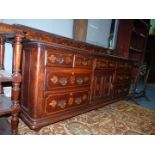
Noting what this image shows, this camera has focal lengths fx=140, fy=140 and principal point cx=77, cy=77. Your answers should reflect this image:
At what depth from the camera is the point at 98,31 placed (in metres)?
2.69

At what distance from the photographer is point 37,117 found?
126cm

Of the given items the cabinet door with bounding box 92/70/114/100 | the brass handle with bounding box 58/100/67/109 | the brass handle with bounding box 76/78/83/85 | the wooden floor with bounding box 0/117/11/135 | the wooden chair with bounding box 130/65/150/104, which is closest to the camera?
the wooden floor with bounding box 0/117/11/135

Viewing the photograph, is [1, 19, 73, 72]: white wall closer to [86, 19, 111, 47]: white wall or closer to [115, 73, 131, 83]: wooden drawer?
[86, 19, 111, 47]: white wall

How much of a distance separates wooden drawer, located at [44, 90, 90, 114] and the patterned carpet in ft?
0.63

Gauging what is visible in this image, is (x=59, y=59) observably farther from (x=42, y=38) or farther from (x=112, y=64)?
(x=112, y=64)

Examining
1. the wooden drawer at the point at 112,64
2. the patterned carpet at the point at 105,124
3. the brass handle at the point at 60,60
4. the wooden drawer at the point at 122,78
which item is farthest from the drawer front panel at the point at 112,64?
the brass handle at the point at 60,60

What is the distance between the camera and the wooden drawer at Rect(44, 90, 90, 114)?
4.28 feet

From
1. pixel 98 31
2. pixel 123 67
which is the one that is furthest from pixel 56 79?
pixel 98 31

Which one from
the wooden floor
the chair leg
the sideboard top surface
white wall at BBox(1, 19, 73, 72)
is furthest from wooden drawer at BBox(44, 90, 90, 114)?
white wall at BBox(1, 19, 73, 72)

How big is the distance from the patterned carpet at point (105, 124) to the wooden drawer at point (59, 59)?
642mm

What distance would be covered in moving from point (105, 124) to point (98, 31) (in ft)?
5.90

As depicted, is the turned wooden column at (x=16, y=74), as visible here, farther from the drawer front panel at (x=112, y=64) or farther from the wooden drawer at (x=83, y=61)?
the drawer front panel at (x=112, y=64)

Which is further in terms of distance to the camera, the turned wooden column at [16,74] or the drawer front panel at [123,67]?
the drawer front panel at [123,67]

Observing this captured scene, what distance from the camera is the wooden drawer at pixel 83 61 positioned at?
145 cm
